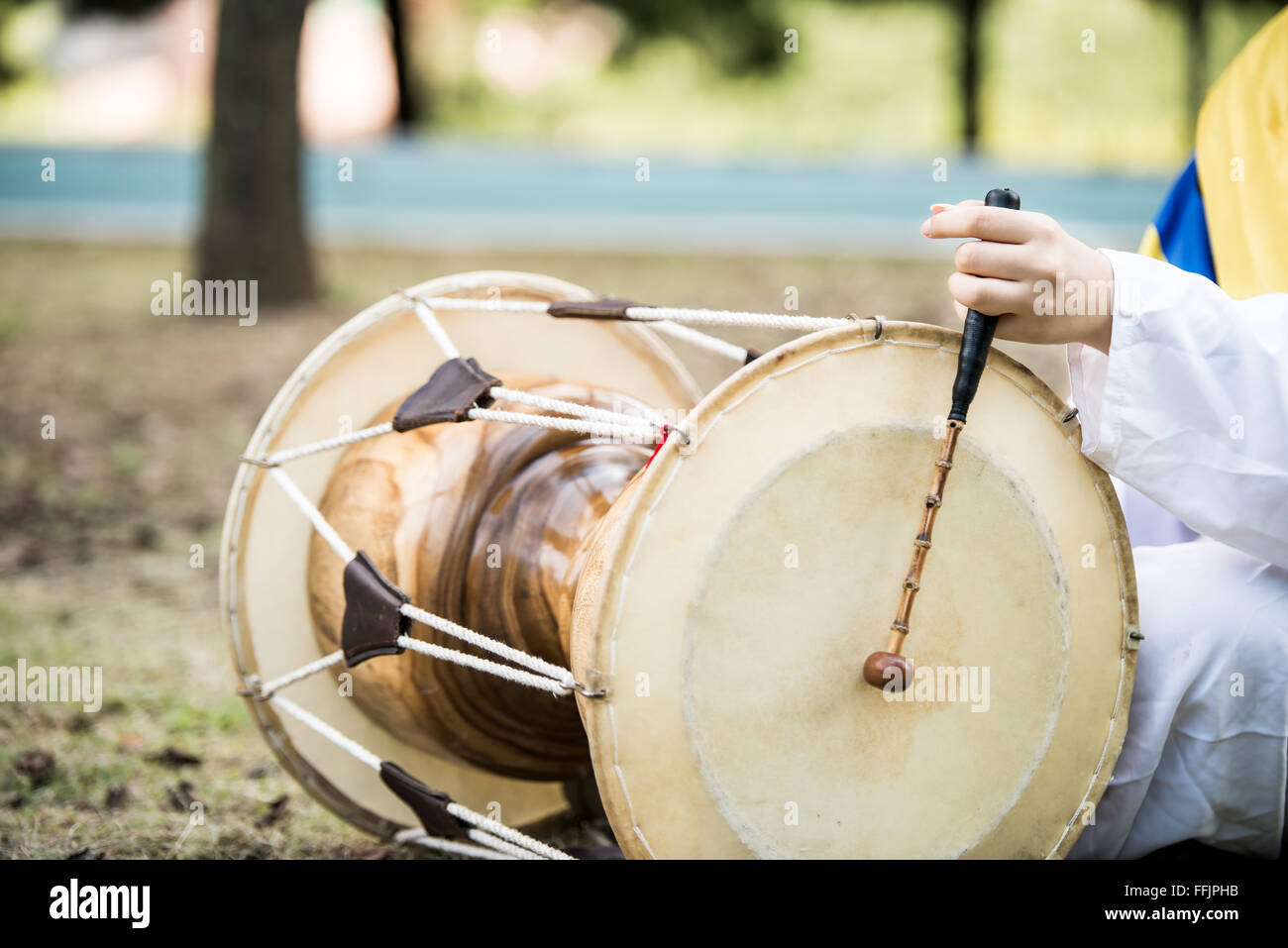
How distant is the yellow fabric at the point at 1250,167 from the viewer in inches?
56.4

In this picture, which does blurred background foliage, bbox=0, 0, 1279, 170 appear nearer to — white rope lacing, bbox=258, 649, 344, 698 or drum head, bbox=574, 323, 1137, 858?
white rope lacing, bbox=258, 649, 344, 698

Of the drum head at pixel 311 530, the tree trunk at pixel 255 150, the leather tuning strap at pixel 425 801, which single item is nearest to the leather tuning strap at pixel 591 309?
the drum head at pixel 311 530

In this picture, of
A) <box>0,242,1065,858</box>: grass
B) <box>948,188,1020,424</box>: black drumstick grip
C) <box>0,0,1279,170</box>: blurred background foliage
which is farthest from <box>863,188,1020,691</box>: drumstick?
<box>0,0,1279,170</box>: blurred background foliage

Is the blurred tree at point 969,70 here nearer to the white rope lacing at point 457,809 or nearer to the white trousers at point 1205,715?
the white trousers at point 1205,715

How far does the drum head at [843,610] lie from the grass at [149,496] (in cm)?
76

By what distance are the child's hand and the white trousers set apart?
0.36 meters

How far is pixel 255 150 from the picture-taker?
4641 mm

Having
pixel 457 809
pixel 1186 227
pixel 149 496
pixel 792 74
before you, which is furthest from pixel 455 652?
pixel 792 74

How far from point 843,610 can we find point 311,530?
2.75ft

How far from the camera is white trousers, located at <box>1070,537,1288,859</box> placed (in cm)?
127

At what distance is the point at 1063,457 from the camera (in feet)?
4.03

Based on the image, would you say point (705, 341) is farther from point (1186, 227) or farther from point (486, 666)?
point (1186, 227)
